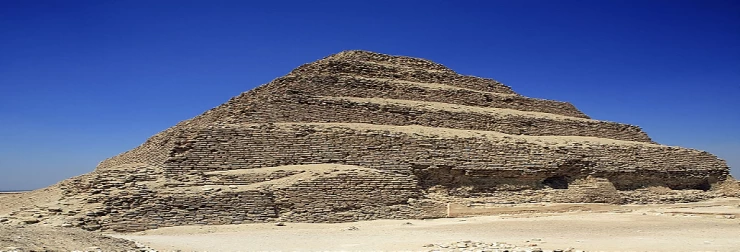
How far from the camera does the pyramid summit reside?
15.4 meters

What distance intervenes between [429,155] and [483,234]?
19.4ft

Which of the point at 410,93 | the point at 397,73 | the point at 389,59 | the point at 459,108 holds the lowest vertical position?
the point at 459,108

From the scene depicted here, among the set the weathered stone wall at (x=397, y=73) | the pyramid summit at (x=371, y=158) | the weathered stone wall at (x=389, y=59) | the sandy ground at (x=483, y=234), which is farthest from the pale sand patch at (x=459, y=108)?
the sandy ground at (x=483, y=234)

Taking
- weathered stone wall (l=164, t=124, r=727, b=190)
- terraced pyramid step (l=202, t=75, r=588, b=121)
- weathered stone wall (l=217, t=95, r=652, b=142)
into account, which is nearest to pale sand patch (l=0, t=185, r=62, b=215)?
weathered stone wall (l=164, t=124, r=727, b=190)

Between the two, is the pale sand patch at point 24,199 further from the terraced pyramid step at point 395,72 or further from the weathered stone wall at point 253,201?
the terraced pyramid step at point 395,72

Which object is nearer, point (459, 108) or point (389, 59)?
point (459, 108)

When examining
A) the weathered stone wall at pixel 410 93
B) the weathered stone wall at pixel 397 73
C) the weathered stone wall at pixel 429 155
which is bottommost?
the weathered stone wall at pixel 429 155

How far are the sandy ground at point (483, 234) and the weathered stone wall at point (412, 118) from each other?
5602 mm

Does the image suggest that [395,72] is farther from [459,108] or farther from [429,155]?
[429,155]

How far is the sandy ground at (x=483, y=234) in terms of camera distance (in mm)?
11602

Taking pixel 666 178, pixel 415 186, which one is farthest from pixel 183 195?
pixel 666 178

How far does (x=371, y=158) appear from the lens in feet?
62.6

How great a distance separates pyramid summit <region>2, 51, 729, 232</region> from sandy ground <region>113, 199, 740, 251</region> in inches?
34.7

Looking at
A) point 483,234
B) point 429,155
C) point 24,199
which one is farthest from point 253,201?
point 24,199
